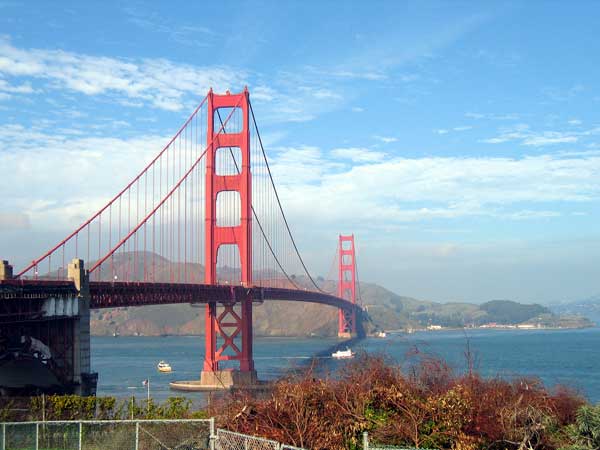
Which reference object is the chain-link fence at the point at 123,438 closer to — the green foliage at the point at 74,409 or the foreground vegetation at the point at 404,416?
the foreground vegetation at the point at 404,416

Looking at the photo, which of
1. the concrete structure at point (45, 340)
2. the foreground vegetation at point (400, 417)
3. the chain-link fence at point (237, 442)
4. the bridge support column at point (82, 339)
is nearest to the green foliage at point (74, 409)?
the foreground vegetation at point (400, 417)

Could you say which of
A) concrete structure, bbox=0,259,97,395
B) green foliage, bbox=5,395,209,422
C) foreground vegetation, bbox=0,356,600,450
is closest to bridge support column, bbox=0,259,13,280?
concrete structure, bbox=0,259,97,395

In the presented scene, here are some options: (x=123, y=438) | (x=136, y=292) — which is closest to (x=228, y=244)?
(x=136, y=292)

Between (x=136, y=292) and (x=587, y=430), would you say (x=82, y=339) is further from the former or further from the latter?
(x=587, y=430)

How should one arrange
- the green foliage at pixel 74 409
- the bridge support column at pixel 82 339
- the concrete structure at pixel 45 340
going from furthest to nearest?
the bridge support column at pixel 82 339, the concrete structure at pixel 45 340, the green foliage at pixel 74 409

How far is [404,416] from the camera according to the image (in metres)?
12.2

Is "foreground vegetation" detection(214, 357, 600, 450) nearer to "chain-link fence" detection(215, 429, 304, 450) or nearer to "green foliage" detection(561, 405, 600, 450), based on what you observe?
"green foliage" detection(561, 405, 600, 450)

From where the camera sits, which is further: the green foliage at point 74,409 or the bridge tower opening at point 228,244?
the bridge tower opening at point 228,244

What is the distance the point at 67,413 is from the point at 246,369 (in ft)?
115

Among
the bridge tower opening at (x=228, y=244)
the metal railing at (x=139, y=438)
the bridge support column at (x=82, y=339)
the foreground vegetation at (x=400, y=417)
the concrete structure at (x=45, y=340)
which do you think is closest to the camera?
the metal railing at (x=139, y=438)

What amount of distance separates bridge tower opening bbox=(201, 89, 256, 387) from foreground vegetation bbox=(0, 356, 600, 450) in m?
40.0

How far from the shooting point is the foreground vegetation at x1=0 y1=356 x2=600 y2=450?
11680mm

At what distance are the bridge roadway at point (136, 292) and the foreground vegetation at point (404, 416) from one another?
1668 cm

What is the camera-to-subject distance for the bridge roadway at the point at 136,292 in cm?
2820
